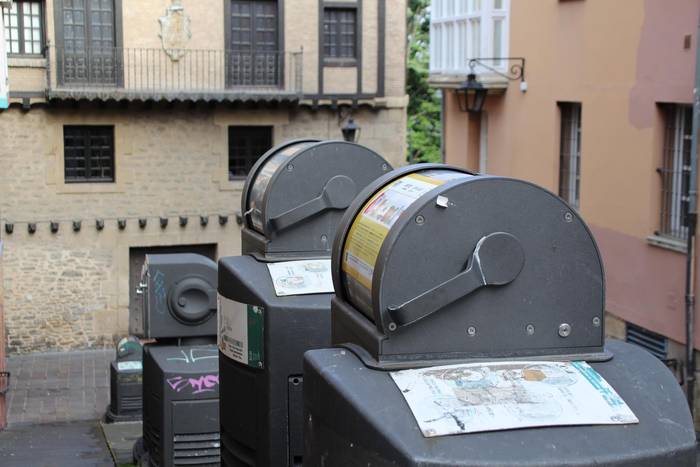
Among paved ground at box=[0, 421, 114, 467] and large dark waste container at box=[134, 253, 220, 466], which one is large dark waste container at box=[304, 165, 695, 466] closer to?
large dark waste container at box=[134, 253, 220, 466]

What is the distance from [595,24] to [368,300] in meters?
12.8

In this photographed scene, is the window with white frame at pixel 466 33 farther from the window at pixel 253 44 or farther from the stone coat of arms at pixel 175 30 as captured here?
the stone coat of arms at pixel 175 30

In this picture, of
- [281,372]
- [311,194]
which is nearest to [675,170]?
[311,194]

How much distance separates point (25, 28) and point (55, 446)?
10581 mm

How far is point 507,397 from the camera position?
3186 millimetres

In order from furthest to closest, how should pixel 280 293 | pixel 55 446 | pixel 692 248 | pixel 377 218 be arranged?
pixel 55 446 → pixel 692 248 → pixel 280 293 → pixel 377 218

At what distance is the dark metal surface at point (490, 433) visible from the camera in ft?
9.78

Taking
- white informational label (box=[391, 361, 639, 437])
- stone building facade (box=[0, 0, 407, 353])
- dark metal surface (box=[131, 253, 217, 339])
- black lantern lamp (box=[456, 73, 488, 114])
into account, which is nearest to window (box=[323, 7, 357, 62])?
stone building facade (box=[0, 0, 407, 353])

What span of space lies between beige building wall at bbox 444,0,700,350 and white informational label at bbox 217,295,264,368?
29.1 feet

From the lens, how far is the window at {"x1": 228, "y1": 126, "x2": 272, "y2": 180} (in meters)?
23.3

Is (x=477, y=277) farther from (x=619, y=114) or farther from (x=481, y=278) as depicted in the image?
(x=619, y=114)

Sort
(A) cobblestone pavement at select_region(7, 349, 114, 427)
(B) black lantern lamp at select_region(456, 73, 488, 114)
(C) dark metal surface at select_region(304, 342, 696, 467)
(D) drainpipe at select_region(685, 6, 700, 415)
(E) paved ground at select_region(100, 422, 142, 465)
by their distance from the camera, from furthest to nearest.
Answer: (B) black lantern lamp at select_region(456, 73, 488, 114) < (A) cobblestone pavement at select_region(7, 349, 114, 427) < (D) drainpipe at select_region(685, 6, 700, 415) < (E) paved ground at select_region(100, 422, 142, 465) < (C) dark metal surface at select_region(304, 342, 696, 467)

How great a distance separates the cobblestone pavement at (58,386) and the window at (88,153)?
3.39 metres

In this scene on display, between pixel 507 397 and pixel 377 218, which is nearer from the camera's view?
pixel 507 397
